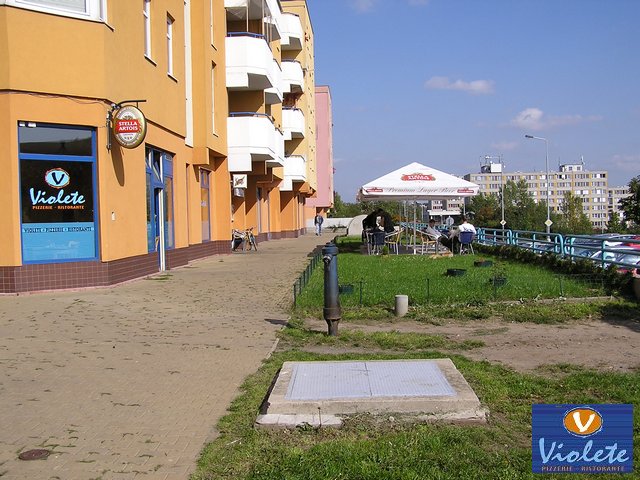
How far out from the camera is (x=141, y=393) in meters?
6.28

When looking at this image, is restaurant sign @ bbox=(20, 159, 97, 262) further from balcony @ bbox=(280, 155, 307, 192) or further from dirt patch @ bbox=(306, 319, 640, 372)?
balcony @ bbox=(280, 155, 307, 192)

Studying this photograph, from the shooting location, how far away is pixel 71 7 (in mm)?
13773

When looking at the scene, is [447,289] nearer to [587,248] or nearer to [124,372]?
[587,248]

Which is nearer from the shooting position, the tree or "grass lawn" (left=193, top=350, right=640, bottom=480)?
"grass lawn" (left=193, top=350, right=640, bottom=480)

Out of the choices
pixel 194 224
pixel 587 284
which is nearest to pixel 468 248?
pixel 194 224

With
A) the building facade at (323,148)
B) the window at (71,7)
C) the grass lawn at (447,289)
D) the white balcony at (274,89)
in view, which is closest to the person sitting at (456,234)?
the grass lawn at (447,289)

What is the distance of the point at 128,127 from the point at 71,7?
8.60 feet

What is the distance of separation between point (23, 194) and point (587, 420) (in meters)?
12.3

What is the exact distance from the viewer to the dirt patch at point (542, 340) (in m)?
7.41

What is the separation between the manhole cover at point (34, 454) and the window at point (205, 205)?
757 inches

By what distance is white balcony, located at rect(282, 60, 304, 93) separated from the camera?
41719 millimetres

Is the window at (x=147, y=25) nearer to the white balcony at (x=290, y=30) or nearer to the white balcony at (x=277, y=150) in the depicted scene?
the white balcony at (x=277, y=150)

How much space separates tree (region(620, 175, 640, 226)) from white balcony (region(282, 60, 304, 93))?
141 ft

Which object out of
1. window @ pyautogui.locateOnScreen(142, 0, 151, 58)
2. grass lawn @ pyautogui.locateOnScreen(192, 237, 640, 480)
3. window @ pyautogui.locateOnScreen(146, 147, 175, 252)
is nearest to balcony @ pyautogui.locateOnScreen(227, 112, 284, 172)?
window @ pyautogui.locateOnScreen(146, 147, 175, 252)
